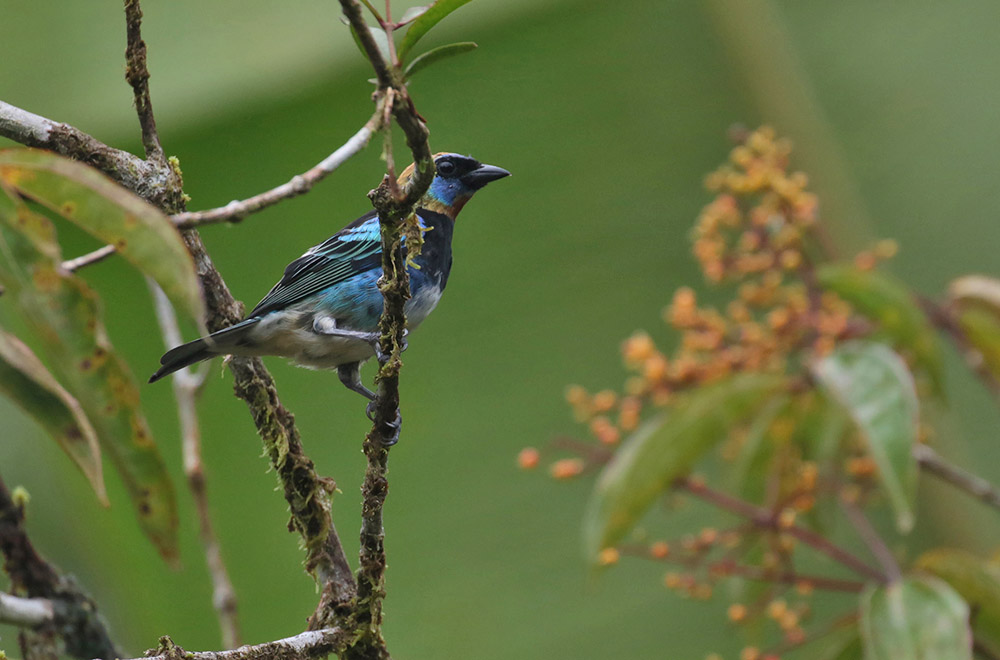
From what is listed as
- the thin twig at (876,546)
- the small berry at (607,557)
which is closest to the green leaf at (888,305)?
the thin twig at (876,546)

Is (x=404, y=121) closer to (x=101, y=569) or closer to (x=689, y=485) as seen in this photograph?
(x=689, y=485)

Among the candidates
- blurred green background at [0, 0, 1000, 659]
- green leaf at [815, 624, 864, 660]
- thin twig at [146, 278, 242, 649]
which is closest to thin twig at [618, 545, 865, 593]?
green leaf at [815, 624, 864, 660]

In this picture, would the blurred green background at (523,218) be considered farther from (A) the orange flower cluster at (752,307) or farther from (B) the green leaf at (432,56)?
(B) the green leaf at (432,56)

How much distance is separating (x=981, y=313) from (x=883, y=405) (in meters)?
0.76

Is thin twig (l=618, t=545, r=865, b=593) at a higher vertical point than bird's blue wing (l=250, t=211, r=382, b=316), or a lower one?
lower

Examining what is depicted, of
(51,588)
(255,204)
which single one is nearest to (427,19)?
(255,204)

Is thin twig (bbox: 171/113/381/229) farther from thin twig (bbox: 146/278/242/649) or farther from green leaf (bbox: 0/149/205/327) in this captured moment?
thin twig (bbox: 146/278/242/649)

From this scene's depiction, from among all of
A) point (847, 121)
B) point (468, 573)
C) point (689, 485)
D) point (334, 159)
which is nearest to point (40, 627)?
point (334, 159)

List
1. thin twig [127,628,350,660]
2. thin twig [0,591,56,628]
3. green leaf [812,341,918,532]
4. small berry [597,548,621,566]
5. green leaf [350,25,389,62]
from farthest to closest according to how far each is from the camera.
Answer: small berry [597,548,621,566] → green leaf [812,341,918,532] → thin twig [0,591,56,628] → thin twig [127,628,350,660] → green leaf [350,25,389,62]

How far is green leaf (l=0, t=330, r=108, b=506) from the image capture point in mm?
1540

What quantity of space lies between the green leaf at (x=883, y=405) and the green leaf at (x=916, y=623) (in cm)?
13

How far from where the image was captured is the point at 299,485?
1939mm

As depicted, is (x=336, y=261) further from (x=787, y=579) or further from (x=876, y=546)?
(x=876, y=546)

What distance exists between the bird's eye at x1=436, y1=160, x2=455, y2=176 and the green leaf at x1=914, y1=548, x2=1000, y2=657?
1.64 meters
